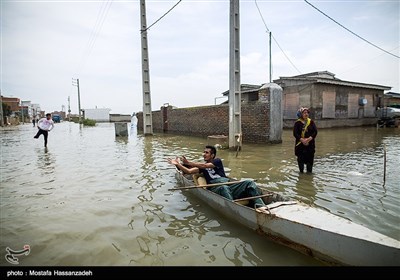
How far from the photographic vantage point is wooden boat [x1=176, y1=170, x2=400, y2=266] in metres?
2.70

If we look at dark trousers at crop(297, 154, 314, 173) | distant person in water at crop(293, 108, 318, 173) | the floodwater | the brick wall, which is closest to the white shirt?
the floodwater

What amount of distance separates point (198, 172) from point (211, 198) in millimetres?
915

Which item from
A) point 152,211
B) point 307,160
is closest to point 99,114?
point 307,160

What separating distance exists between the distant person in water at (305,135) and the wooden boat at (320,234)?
350 cm

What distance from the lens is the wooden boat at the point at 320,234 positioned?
270 cm

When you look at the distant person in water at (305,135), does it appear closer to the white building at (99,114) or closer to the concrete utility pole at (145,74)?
the concrete utility pole at (145,74)

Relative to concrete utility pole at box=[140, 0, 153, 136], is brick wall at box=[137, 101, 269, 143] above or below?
below

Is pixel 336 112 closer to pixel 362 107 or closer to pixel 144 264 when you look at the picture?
pixel 362 107

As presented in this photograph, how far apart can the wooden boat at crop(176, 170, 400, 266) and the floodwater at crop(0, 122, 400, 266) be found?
0.66 feet

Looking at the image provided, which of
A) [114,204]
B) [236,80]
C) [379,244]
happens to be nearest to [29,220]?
[114,204]

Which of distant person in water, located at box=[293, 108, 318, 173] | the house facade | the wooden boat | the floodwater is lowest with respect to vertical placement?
the floodwater

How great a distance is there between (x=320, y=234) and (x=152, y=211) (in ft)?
10.5

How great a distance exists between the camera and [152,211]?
5145mm

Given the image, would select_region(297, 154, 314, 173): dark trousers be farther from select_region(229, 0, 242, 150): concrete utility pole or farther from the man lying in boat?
select_region(229, 0, 242, 150): concrete utility pole
